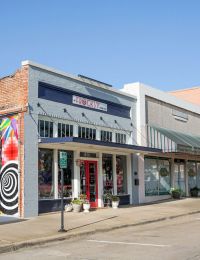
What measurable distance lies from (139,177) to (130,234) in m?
11.7

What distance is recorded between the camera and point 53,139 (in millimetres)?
17906

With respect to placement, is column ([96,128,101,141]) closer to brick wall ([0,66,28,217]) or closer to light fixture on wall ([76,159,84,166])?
light fixture on wall ([76,159,84,166])

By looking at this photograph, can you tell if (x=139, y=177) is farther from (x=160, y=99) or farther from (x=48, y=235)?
(x=48, y=235)

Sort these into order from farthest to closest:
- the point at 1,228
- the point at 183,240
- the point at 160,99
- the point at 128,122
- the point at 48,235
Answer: the point at 160,99 → the point at 128,122 → the point at 1,228 → the point at 48,235 → the point at 183,240

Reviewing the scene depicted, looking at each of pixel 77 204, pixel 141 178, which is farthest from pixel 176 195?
pixel 77 204

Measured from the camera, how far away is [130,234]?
13625 mm

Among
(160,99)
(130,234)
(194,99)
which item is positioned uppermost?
(194,99)

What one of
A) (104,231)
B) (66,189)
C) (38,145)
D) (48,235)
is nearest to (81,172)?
(66,189)

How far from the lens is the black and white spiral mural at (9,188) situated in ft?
58.4

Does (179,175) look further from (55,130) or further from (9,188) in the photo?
(9,188)

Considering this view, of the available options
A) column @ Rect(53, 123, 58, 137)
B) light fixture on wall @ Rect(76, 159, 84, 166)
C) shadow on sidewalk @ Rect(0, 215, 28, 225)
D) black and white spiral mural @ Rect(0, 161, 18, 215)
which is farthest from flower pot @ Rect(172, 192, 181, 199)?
shadow on sidewalk @ Rect(0, 215, 28, 225)

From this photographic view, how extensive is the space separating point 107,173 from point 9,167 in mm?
6530

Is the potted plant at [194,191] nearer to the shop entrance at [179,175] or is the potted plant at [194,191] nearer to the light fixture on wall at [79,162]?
the shop entrance at [179,175]

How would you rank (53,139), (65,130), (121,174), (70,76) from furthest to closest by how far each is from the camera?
1. (121,174)
2. (70,76)
3. (65,130)
4. (53,139)
